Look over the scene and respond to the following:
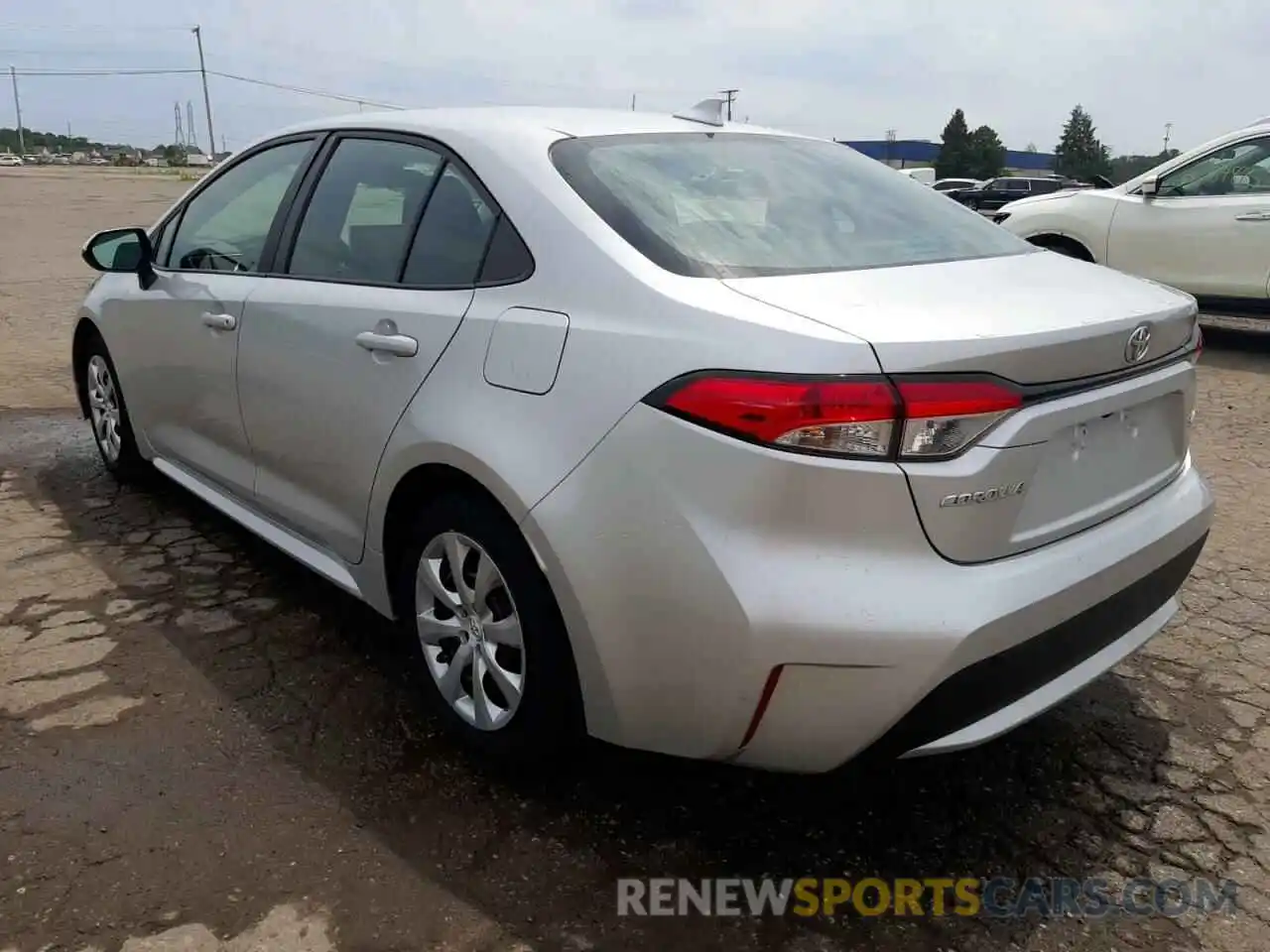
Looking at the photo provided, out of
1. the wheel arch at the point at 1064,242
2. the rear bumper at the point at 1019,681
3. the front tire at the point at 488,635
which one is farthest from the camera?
the wheel arch at the point at 1064,242

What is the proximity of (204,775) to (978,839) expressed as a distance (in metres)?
1.86

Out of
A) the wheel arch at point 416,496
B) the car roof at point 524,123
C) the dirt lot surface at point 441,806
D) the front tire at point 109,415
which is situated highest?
the car roof at point 524,123

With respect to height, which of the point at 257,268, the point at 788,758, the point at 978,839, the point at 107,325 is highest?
the point at 257,268

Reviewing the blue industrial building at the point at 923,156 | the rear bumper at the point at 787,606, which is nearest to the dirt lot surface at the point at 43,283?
the rear bumper at the point at 787,606

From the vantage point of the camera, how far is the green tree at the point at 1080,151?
258 feet

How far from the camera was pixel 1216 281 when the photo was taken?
805 cm

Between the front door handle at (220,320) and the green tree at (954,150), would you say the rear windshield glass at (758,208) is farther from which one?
the green tree at (954,150)

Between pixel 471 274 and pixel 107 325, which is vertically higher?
pixel 471 274

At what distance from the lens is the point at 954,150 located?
7694 centimetres

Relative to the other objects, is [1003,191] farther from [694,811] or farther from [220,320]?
[694,811]

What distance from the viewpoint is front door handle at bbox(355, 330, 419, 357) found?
8.45ft

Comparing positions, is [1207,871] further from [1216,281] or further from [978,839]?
[1216,281]

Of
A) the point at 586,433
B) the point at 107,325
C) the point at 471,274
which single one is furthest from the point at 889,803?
the point at 107,325

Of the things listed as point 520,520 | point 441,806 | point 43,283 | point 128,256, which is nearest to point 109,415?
point 128,256
